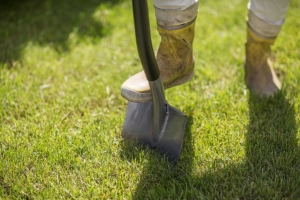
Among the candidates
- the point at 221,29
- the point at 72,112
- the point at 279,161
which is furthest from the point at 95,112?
the point at 221,29

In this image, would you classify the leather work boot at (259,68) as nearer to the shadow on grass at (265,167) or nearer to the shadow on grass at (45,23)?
the shadow on grass at (265,167)

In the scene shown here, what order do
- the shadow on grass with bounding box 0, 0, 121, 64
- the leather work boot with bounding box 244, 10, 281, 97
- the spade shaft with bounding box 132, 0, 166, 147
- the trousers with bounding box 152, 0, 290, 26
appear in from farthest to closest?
the shadow on grass with bounding box 0, 0, 121, 64, the leather work boot with bounding box 244, 10, 281, 97, the trousers with bounding box 152, 0, 290, 26, the spade shaft with bounding box 132, 0, 166, 147

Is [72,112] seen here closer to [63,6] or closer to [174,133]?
[174,133]

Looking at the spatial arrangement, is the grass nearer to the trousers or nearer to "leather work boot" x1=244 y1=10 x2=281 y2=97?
"leather work boot" x1=244 y1=10 x2=281 y2=97

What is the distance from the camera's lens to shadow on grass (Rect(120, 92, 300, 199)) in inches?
61.2

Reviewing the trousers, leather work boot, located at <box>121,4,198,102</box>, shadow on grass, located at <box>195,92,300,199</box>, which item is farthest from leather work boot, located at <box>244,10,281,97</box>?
leather work boot, located at <box>121,4,198,102</box>

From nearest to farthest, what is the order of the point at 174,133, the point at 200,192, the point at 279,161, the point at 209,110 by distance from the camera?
the point at 200,192 → the point at 279,161 → the point at 174,133 → the point at 209,110

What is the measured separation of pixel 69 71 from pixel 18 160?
0.91 metres

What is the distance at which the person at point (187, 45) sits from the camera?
1.70 metres

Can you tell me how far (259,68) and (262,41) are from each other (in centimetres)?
17

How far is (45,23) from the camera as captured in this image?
3125 millimetres

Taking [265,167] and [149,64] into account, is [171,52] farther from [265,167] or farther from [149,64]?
[265,167]

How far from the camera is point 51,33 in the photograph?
9.80 ft

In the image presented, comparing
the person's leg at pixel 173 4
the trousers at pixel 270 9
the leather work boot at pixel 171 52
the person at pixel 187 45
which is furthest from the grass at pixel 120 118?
the person's leg at pixel 173 4
